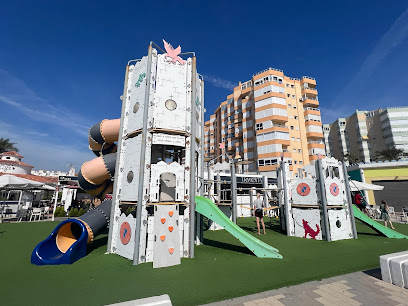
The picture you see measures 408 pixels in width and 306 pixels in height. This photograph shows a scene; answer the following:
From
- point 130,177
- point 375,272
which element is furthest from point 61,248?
point 375,272

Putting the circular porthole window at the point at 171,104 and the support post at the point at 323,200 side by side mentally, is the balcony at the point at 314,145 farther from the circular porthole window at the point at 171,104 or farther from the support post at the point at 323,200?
the circular porthole window at the point at 171,104

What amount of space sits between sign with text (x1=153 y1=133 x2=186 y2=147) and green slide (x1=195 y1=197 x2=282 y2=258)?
234cm

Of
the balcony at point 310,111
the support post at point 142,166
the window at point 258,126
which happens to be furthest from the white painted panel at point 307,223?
the balcony at point 310,111

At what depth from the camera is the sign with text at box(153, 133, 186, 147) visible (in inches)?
304

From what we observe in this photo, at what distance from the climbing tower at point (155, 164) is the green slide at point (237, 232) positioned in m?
0.50

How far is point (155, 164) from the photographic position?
7191mm

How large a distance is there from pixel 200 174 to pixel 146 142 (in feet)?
11.0

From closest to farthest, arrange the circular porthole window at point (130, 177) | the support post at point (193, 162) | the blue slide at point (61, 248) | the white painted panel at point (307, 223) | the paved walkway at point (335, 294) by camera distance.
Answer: the paved walkway at point (335, 294) < the blue slide at point (61, 248) < the support post at point (193, 162) < the circular porthole window at point (130, 177) < the white painted panel at point (307, 223)

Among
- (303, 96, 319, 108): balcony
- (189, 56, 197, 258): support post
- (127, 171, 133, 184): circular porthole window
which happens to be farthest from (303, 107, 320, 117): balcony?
(127, 171, 133, 184): circular porthole window

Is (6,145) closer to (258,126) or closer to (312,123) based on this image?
(258,126)

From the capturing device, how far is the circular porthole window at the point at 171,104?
26.2ft

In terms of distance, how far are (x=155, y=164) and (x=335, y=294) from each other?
5921 mm

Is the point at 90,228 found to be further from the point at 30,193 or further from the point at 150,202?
the point at 30,193

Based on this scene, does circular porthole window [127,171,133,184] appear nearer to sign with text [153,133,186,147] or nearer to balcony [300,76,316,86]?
sign with text [153,133,186,147]
